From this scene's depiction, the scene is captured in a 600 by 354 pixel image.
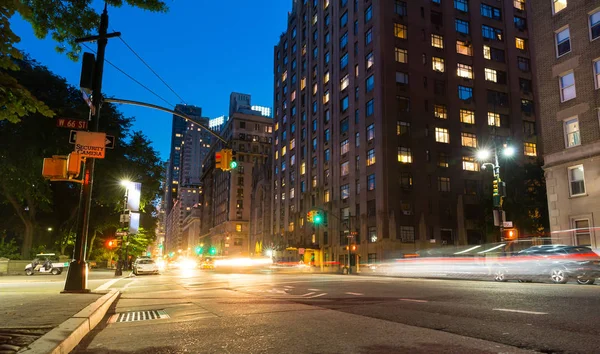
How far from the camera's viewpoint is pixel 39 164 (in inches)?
1277

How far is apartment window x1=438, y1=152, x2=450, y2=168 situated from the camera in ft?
187

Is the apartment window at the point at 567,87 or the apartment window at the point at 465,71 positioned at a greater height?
the apartment window at the point at 465,71

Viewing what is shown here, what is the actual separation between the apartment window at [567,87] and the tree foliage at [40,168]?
110 ft

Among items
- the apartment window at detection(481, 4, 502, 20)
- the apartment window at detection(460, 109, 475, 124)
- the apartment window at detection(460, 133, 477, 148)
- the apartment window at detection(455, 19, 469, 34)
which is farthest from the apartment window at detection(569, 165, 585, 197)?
the apartment window at detection(481, 4, 502, 20)

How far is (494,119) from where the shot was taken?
61344 millimetres

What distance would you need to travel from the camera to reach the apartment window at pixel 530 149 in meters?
62.5

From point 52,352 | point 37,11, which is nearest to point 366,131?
point 37,11

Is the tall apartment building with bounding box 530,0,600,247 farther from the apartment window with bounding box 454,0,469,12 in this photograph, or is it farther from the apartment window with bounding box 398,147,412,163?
the apartment window with bounding box 454,0,469,12

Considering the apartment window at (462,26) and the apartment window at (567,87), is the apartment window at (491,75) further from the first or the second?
the apartment window at (567,87)

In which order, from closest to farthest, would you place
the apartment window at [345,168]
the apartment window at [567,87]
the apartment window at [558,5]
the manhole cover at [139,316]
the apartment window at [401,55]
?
the manhole cover at [139,316] → the apartment window at [567,87] → the apartment window at [558,5] → the apartment window at [401,55] → the apartment window at [345,168]

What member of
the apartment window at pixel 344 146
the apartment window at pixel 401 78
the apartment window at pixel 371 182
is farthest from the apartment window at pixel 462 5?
the apartment window at pixel 371 182

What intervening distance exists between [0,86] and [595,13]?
103 feet

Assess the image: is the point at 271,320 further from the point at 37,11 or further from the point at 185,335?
the point at 37,11

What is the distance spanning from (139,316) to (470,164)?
56.0 metres
